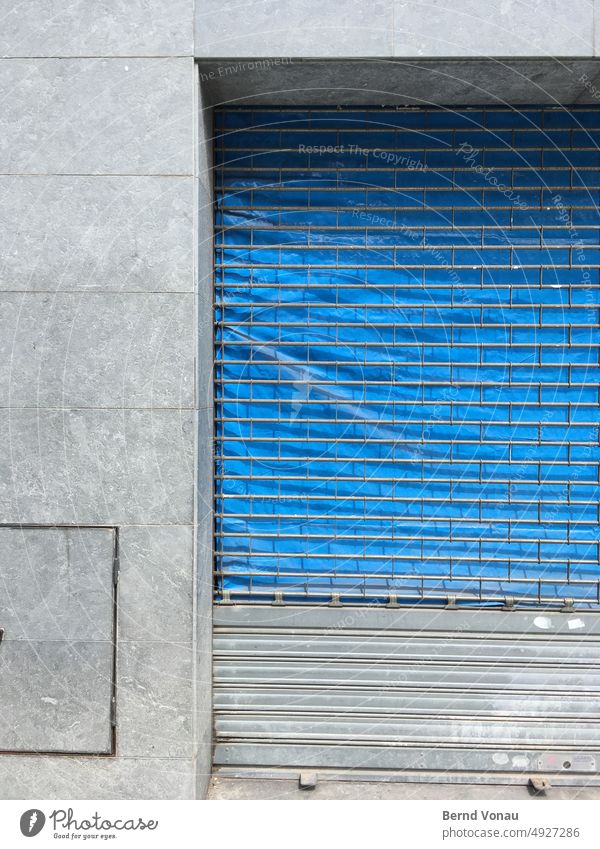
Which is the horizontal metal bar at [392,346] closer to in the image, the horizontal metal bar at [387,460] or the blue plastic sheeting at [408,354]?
the blue plastic sheeting at [408,354]

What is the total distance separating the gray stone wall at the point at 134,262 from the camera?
144 inches

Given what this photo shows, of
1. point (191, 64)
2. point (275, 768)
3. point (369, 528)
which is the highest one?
point (191, 64)

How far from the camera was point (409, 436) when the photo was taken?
4164 millimetres

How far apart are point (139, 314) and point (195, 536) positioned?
1.46 metres

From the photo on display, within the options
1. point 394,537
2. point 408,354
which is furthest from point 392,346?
point 394,537

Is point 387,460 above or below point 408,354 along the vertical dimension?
below

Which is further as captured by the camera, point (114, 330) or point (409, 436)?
point (409, 436)

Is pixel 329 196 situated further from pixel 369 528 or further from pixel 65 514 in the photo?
pixel 65 514

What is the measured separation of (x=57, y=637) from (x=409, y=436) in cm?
268

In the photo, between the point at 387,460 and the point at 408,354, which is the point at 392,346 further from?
the point at 387,460

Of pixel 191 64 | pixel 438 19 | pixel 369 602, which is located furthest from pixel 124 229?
pixel 369 602

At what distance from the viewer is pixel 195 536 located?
12.4 feet

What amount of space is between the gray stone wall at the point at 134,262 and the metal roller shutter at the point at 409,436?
42 centimetres

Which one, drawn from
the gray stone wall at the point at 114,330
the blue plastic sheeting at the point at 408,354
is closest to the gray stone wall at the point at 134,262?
the gray stone wall at the point at 114,330
